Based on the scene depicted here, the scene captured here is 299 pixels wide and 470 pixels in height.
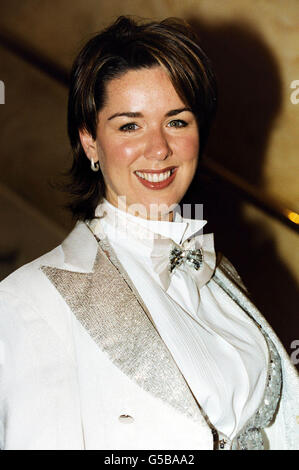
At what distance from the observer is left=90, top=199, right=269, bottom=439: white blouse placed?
61.2 inches

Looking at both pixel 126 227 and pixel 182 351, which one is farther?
pixel 126 227

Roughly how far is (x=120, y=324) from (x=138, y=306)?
0.06 metres

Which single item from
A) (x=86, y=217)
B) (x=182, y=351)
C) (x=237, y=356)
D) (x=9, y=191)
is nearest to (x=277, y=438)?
(x=237, y=356)

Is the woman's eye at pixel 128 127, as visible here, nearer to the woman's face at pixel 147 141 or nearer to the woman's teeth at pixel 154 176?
the woman's face at pixel 147 141

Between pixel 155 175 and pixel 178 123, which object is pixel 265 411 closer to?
pixel 155 175

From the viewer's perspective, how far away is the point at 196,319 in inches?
67.8

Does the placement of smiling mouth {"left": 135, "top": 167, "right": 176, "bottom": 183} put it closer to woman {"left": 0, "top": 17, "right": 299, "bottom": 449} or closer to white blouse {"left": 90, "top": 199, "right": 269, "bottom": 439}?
woman {"left": 0, "top": 17, "right": 299, "bottom": 449}

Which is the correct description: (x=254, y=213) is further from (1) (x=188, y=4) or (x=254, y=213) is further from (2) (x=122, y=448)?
(2) (x=122, y=448)

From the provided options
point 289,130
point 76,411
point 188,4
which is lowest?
point 76,411

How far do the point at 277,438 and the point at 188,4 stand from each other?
1772 millimetres

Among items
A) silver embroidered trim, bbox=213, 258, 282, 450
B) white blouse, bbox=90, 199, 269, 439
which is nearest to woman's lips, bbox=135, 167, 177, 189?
white blouse, bbox=90, 199, 269, 439
